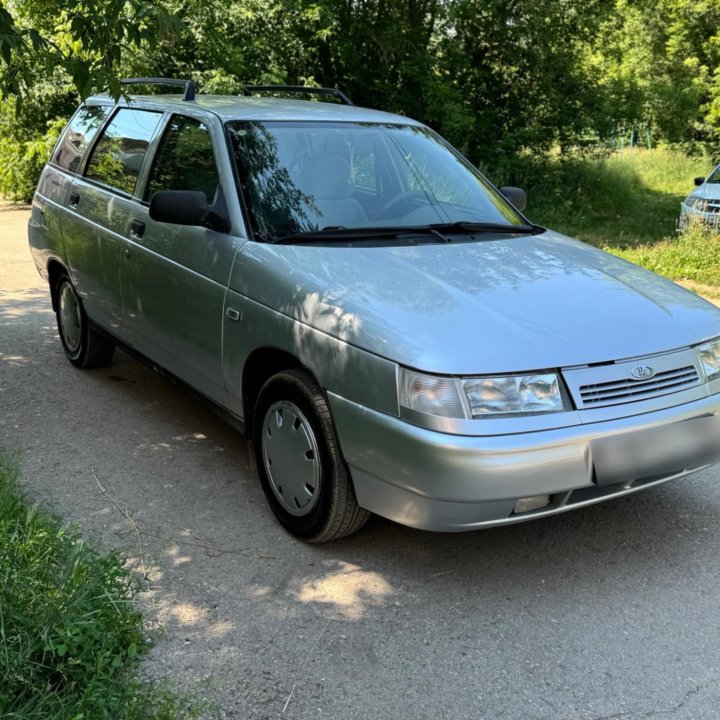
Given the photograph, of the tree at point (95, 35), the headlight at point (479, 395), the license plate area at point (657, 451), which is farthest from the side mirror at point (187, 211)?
the license plate area at point (657, 451)

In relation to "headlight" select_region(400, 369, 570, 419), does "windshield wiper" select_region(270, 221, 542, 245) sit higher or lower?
higher

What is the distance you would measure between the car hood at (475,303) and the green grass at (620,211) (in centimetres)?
615

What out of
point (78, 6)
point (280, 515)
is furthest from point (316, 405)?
point (78, 6)

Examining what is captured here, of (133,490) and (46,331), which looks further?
(46,331)

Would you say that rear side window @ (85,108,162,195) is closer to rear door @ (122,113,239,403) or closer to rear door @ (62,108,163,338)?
rear door @ (62,108,163,338)

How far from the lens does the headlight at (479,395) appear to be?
308cm

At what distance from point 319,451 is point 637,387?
1274 millimetres

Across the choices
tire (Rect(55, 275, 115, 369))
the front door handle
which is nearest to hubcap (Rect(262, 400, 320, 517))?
the front door handle

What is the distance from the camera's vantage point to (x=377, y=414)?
3197 millimetres

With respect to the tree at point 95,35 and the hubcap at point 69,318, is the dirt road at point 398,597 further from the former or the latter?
the tree at point 95,35

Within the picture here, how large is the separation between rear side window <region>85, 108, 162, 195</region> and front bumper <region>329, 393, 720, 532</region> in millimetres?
2415

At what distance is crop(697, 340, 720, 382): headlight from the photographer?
356 cm

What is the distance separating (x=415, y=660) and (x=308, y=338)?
1.30 m

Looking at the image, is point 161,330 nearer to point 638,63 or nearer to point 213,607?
point 213,607
